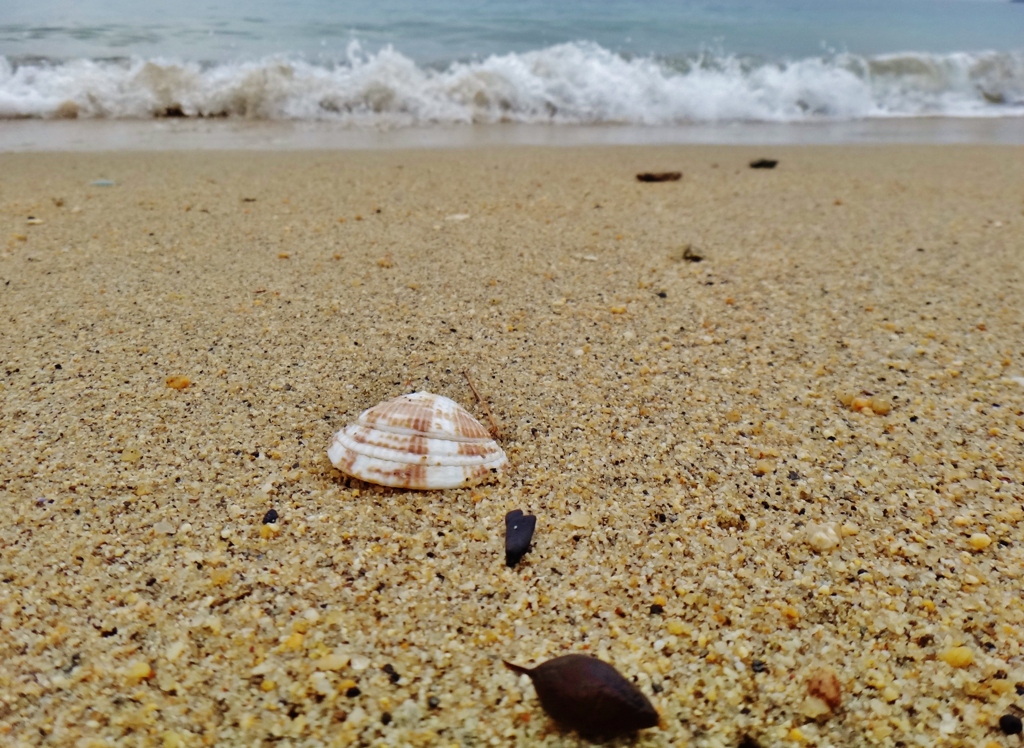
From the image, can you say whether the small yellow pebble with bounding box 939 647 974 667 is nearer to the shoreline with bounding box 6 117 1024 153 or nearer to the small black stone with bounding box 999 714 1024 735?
the small black stone with bounding box 999 714 1024 735

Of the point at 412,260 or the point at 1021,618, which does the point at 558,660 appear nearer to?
the point at 1021,618

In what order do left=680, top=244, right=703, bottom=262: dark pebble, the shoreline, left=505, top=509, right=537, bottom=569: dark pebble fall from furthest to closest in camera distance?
the shoreline → left=680, top=244, right=703, bottom=262: dark pebble → left=505, top=509, right=537, bottom=569: dark pebble

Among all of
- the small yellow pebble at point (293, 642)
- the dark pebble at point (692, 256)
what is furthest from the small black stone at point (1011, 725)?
the dark pebble at point (692, 256)

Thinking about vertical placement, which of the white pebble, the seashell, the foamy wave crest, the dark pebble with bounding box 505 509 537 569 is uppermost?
the foamy wave crest

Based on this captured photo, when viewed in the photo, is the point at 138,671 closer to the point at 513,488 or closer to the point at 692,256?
the point at 513,488

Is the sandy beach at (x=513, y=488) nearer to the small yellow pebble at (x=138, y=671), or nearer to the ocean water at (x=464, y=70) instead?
the small yellow pebble at (x=138, y=671)

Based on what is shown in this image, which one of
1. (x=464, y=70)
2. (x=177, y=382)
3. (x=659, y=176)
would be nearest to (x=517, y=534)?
(x=177, y=382)

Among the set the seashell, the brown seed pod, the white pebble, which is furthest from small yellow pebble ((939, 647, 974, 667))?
the seashell
